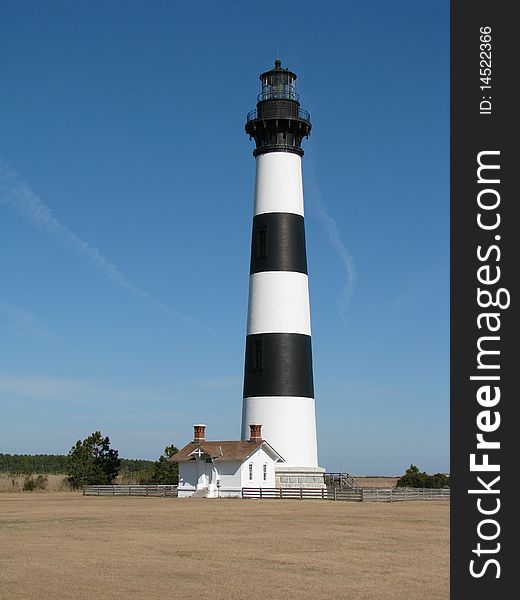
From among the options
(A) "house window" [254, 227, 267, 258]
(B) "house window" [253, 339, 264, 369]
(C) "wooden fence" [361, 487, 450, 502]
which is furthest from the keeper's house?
(A) "house window" [254, 227, 267, 258]

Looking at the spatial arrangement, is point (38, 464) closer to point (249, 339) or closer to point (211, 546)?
point (249, 339)

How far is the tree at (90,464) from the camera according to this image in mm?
59094

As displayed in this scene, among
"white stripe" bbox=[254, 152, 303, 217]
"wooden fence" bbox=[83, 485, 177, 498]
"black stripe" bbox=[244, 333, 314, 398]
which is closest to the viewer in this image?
"black stripe" bbox=[244, 333, 314, 398]

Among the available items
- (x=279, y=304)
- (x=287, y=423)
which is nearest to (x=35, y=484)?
(x=287, y=423)

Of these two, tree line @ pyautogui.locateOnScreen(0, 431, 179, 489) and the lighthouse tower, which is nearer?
the lighthouse tower

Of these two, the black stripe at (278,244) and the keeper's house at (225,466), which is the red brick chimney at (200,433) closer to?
the keeper's house at (225,466)

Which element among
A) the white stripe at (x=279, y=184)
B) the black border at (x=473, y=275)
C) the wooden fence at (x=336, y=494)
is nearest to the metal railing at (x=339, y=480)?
the wooden fence at (x=336, y=494)

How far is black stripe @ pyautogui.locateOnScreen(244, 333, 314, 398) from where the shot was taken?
4697 centimetres

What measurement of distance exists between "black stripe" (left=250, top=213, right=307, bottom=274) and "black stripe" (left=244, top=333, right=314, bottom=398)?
362 centimetres

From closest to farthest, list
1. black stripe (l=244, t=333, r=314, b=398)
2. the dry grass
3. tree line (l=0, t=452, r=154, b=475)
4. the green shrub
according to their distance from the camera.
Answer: the dry grass
black stripe (l=244, t=333, r=314, b=398)
the green shrub
tree line (l=0, t=452, r=154, b=475)

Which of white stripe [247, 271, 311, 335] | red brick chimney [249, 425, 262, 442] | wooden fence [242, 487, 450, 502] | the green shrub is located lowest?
the green shrub

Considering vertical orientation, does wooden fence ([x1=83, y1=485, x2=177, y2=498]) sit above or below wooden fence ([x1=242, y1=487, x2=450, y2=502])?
below

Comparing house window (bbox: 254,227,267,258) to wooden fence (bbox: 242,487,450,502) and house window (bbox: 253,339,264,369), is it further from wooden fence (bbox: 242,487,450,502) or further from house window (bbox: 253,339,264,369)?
wooden fence (bbox: 242,487,450,502)

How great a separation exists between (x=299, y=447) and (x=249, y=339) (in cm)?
617
